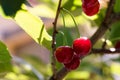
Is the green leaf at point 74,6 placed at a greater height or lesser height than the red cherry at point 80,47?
greater

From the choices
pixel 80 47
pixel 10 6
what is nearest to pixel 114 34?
pixel 80 47

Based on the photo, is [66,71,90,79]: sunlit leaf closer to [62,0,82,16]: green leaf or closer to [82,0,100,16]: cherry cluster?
[62,0,82,16]: green leaf

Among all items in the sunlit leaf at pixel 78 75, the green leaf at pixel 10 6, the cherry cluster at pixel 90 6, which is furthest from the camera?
the sunlit leaf at pixel 78 75

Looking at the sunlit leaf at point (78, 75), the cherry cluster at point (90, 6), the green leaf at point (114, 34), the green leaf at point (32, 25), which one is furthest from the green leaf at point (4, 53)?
the sunlit leaf at point (78, 75)

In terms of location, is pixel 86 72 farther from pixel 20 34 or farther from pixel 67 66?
pixel 20 34

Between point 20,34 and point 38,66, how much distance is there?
266 centimetres

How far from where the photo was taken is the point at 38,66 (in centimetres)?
151

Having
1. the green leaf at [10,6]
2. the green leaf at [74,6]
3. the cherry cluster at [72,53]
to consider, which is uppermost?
the green leaf at [74,6]

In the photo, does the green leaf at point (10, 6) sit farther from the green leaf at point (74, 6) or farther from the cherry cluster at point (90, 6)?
the green leaf at point (74, 6)

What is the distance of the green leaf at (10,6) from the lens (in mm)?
572

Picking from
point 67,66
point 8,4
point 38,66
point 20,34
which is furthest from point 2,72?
point 20,34

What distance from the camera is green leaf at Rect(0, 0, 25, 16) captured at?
57 centimetres

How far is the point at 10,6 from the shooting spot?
0.57 meters

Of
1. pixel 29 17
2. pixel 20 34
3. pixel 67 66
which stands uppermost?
pixel 20 34
